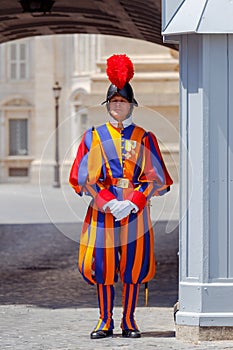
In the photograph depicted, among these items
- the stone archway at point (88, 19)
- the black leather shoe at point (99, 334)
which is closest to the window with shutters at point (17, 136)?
the stone archway at point (88, 19)

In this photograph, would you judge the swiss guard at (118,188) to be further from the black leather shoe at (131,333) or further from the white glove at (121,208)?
the black leather shoe at (131,333)

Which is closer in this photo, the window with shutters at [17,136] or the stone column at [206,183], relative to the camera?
the stone column at [206,183]

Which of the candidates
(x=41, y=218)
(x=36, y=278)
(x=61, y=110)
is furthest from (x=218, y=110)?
(x=61, y=110)

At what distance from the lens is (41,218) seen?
2377 centimetres

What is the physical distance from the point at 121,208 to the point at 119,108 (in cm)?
70

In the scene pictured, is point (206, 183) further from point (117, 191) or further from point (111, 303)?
point (111, 303)

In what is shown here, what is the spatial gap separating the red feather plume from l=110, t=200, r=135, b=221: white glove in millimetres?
808

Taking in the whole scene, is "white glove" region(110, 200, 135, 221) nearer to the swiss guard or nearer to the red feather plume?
the swiss guard

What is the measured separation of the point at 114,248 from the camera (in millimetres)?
8344

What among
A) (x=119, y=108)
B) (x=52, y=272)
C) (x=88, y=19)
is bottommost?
(x=52, y=272)

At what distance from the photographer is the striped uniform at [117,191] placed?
829cm

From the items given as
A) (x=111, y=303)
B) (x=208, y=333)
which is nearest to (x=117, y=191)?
(x=111, y=303)

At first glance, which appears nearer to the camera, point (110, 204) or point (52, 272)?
point (110, 204)

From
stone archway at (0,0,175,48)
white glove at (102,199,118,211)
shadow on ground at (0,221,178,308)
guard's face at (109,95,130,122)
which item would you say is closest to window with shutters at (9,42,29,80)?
shadow on ground at (0,221,178,308)
